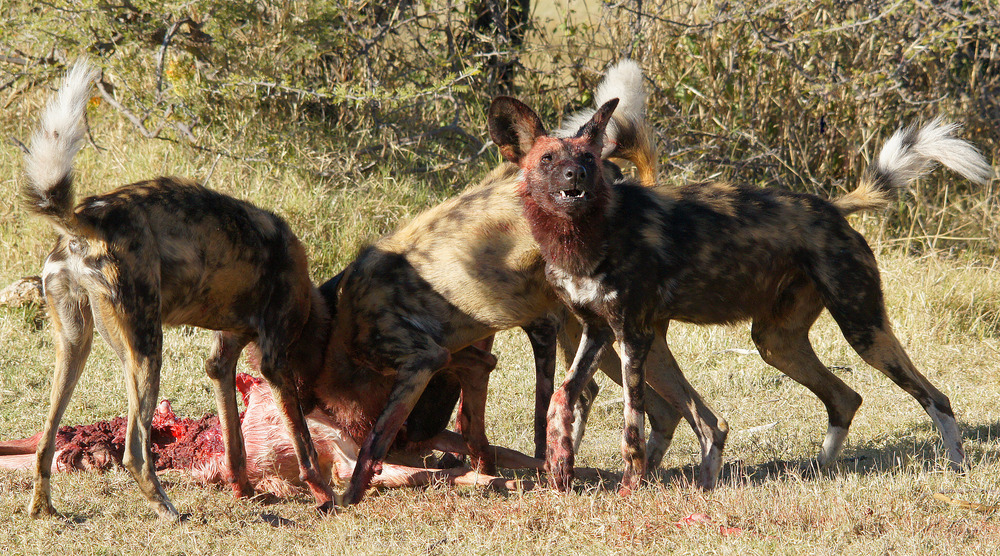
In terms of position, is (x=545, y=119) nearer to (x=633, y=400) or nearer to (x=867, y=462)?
(x=867, y=462)

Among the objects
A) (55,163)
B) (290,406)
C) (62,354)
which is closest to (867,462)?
(290,406)

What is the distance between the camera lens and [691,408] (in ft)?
15.5

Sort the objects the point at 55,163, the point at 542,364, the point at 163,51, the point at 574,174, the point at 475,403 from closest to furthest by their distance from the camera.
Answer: the point at 55,163 < the point at 574,174 < the point at 475,403 < the point at 542,364 < the point at 163,51

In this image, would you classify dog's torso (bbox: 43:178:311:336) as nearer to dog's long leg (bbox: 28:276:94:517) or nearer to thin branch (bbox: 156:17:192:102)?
dog's long leg (bbox: 28:276:94:517)

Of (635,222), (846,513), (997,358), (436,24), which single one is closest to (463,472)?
(635,222)

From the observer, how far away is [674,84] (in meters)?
8.47

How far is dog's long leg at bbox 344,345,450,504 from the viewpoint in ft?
14.3

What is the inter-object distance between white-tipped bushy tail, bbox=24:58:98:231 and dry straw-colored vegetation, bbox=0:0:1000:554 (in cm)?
143

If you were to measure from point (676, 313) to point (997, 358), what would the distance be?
304 cm

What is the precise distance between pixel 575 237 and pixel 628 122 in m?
1.31

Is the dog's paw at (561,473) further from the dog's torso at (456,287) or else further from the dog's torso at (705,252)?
the dog's torso at (456,287)

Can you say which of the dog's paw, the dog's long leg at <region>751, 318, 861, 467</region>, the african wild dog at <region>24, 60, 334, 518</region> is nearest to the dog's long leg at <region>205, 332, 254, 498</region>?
the african wild dog at <region>24, 60, 334, 518</region>

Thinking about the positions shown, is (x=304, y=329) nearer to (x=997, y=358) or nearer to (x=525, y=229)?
(x=525, y=229)

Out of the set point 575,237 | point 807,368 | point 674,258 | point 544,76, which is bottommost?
point 807,368
